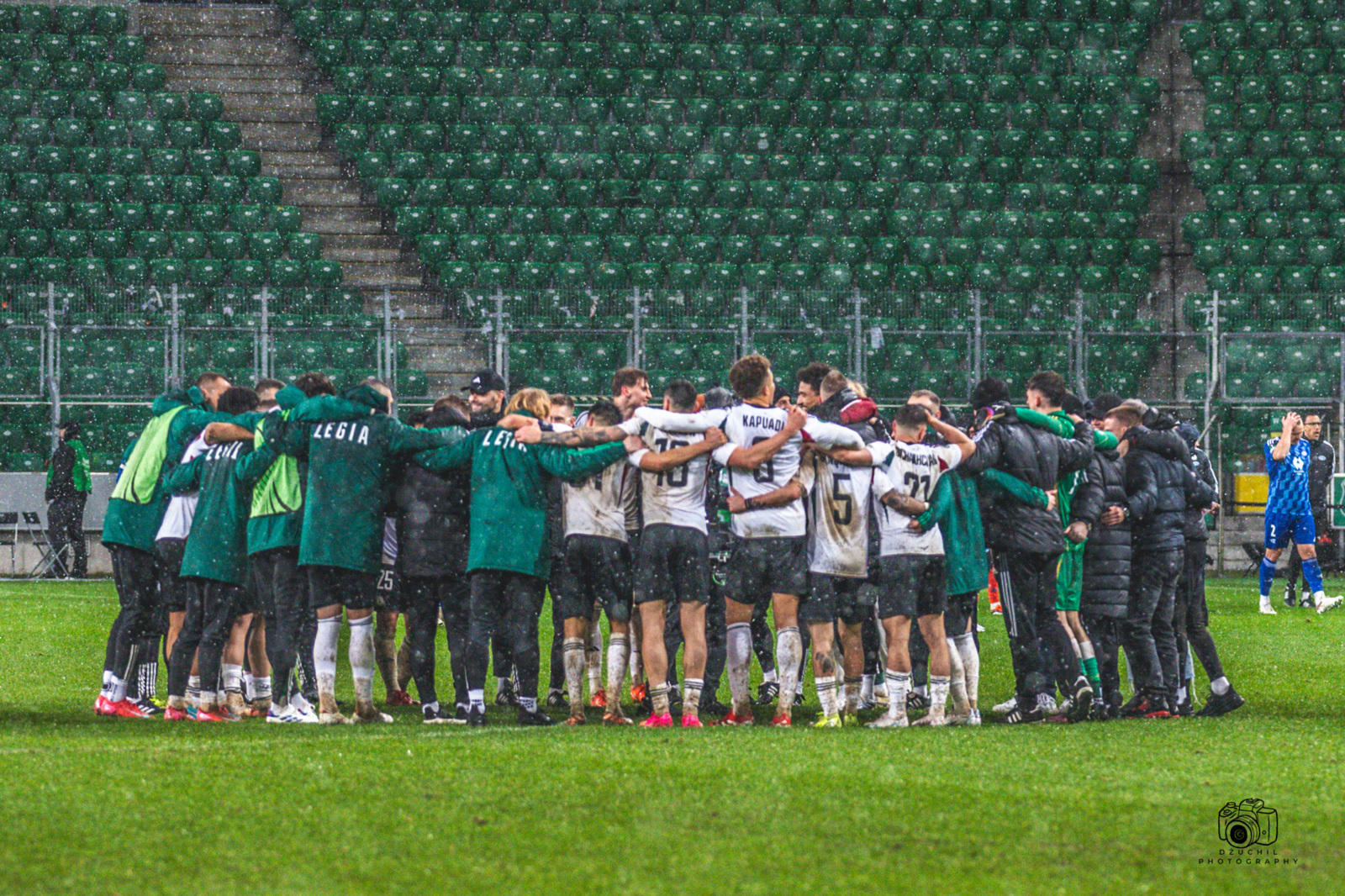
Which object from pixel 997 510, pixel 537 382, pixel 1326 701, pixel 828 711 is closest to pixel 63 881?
pixel 828 711

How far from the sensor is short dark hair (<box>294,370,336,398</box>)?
874 cm

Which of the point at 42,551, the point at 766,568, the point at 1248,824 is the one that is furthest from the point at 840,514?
the point at 42,551

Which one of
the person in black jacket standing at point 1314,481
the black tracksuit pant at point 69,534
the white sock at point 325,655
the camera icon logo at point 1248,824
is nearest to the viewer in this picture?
the camera icon logo at point 1248,824

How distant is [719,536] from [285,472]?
10.3ft

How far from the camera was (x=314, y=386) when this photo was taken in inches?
345

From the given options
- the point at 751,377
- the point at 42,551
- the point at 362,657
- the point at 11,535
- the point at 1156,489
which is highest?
the point at 751,377

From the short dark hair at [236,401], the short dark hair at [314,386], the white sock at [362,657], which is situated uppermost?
the short dark hair at [314,386]

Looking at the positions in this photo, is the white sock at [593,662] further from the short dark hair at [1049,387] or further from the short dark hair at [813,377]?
the short dark hair at [1049,387]

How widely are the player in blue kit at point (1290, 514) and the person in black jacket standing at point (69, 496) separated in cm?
1411

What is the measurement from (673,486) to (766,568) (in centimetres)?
71

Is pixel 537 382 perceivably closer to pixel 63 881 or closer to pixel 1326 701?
pixel 1326 701

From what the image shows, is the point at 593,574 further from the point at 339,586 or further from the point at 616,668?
the point at 339,586

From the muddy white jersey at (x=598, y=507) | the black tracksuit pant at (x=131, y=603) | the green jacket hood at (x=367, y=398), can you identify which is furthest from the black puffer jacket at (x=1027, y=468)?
the black tracksuit pant at (x=131, y=603)

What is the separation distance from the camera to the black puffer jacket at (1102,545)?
9.16m
